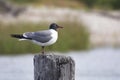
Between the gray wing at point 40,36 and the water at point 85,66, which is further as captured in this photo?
the water at point 85,66

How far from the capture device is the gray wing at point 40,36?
12070 mm

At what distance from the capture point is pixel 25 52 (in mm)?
24906

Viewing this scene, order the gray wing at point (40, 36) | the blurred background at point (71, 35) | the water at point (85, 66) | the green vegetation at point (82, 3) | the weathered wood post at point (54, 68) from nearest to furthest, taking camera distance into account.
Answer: the weathered wood post at point (54, 68) < the gray wing at point (40, 36) < the water at point (85, 66) < the blurred background at point (71, 35) < the green vegetation at point (82, 3)

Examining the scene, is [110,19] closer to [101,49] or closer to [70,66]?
[101,49]

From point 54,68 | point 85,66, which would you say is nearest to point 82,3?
point 85,66

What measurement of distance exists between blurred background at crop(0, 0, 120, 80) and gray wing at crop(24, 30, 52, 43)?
6868 mm

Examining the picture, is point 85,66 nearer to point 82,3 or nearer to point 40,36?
point 40,36

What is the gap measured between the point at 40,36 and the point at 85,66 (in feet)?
33.6

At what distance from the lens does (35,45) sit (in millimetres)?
24484

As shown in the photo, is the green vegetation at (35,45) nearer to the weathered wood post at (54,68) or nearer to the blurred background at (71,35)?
the blurred background at (71,35)

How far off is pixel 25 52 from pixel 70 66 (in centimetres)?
1524

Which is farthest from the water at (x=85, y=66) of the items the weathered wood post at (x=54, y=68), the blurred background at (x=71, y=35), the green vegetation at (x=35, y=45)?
the weathered wood post at (x=54, y=68)

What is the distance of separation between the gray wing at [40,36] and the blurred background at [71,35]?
22.5ft

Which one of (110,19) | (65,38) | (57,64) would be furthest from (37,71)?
(110,19)
